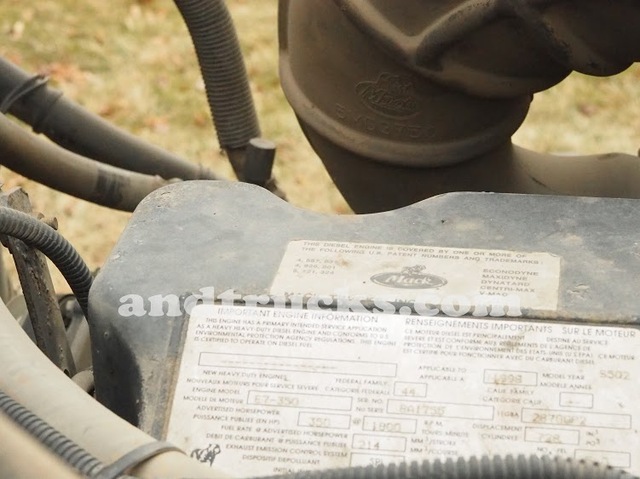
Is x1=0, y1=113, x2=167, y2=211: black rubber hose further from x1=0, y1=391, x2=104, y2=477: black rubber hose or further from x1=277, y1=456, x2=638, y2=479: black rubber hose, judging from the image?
x1=277, y1=456, x2=638, y2=479: black rubber hose

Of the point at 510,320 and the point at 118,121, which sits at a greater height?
the point at 118,121

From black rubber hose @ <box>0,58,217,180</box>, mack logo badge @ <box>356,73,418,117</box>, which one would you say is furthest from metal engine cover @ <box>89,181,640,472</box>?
black rubber hose @ <box>0,58,217,180</box>

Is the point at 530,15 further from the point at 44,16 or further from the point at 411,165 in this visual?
the point at 44,16

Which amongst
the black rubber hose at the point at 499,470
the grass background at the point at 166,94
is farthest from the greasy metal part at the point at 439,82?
the grass background at the point at 166,94

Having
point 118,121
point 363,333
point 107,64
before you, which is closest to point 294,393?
point 363,333

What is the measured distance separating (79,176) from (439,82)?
614 millimetres

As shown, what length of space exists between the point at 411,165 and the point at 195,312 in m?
0.45

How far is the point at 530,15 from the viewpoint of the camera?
113 cm

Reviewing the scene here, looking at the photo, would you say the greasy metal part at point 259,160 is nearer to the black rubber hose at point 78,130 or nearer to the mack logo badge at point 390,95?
the black rubber hose at point 78,130

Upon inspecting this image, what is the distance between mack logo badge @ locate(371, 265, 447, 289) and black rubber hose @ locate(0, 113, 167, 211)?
696 mm

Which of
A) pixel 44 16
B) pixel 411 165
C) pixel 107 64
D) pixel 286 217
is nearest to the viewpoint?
pixel 286 217

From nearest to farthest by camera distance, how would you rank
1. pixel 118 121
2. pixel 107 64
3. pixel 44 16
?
pixel 118 121
pixel 107 64
pixel 44 16

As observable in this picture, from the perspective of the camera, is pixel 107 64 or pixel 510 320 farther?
pixel 107 64

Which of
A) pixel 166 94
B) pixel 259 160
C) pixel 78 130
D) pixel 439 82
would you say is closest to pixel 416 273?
pixel 439 82
